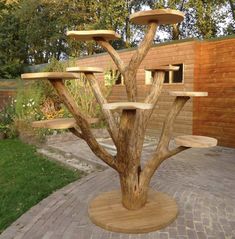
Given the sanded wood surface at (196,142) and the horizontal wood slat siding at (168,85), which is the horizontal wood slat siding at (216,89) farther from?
the sanded wood surface at (196,142)

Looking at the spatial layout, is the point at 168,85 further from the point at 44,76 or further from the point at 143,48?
the point at 44,76

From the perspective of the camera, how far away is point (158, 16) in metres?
3.61

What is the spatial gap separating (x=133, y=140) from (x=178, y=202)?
114 cm

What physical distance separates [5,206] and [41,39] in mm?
21223

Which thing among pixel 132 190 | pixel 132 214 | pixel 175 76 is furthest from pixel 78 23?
pixel 132 214

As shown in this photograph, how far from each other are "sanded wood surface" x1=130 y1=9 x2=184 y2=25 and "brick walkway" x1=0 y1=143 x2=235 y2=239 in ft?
7.51

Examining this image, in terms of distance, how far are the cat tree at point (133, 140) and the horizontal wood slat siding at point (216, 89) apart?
13.3ft

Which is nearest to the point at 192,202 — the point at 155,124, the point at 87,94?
the point at 155,124

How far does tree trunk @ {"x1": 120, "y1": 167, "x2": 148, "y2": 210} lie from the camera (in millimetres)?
3801

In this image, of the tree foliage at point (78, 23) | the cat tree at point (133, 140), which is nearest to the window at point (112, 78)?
the cat tree at point (133, 140)

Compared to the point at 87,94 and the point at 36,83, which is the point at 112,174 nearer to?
the point at 87,94

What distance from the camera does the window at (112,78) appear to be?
1062cm

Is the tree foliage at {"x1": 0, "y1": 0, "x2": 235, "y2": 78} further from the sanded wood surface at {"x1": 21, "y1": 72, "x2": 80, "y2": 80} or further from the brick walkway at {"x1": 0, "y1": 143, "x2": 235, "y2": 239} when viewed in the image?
the sanded wood surface at {"x1": 21, "y1": 72, "x2": 80, "y2": 80}

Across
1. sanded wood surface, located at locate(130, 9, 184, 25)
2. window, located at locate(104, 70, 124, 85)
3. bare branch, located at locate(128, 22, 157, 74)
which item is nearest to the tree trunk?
bare branch, located at locate(128, 22, 157, 74)
